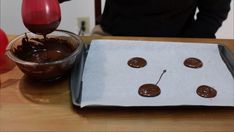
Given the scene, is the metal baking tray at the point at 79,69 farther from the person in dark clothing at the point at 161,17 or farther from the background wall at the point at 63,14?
the background wall at the point at 63,14

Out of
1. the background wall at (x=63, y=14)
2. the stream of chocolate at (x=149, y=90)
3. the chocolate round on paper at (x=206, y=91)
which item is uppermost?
the chocolate round on paper at (x=206, y=91)

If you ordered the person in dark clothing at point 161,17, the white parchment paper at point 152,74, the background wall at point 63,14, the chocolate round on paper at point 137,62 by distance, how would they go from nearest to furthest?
the white parchment paper at point 152,74 → the chocolate round on paper at point 137,62 → the person in dark clothing at point 161,17 → the background wall at point 63,14

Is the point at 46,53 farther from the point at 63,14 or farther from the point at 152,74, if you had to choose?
the point at 63,14

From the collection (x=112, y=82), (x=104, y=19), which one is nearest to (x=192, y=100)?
(x=112, y=82)

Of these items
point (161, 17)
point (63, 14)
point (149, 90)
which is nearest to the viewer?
point (149, 90)

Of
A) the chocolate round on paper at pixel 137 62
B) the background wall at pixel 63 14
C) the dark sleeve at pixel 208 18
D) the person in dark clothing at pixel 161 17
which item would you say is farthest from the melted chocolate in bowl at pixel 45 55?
the background wall at pixel 63 14

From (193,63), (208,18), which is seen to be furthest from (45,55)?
(208,18)

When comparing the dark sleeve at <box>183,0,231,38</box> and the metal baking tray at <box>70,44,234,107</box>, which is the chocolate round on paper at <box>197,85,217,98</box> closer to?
the metal baking tray at <box>70,44,234,107</box>
